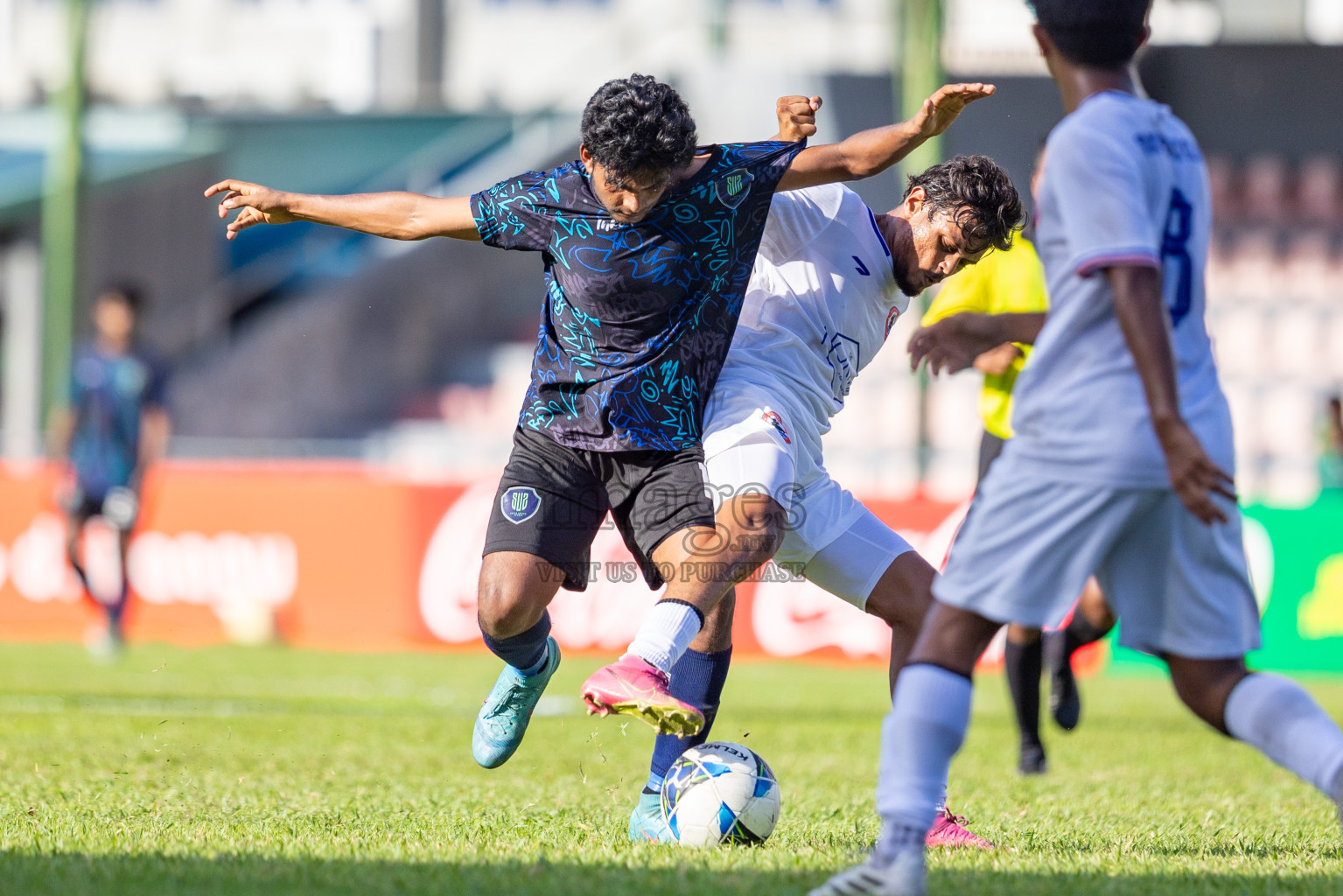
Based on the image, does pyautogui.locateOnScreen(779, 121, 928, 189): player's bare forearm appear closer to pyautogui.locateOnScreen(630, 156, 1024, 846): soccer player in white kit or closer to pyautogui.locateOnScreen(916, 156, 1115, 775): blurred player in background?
pyautogui.locateOnScreen(630, 156, 1024, 846): soccer player in white kit

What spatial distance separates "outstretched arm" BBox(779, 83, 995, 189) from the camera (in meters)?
4.66

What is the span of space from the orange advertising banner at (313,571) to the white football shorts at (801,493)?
7.62 metres

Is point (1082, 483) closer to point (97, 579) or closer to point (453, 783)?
point (453, 783)

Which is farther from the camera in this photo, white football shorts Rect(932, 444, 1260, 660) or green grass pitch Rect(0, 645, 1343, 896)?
green grass pitch Rect(0, 645, 1343, 896)

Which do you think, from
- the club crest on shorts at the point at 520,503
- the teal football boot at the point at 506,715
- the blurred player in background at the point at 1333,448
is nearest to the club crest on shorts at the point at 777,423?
the club crest on shorts at the point at 520,503

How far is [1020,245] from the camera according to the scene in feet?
21.8

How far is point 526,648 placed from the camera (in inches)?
197

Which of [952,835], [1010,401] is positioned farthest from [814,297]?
[1010,401]

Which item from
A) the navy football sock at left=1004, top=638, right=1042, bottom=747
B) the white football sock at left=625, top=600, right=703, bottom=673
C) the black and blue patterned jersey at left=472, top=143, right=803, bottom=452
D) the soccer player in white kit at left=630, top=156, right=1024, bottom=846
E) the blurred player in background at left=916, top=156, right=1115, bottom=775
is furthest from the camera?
the navy football sock at left=1004, top=638, right=1042, bottom=747

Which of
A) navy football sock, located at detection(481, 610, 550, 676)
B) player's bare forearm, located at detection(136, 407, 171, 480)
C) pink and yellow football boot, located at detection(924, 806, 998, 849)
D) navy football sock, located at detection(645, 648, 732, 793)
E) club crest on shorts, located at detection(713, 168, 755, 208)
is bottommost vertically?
player's bare forearm, located at detection(136, 407, 171, 480)

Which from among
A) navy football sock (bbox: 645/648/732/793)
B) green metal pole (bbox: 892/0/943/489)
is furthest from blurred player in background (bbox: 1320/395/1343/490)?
navy football sock (bbox: 645/648/732/793)

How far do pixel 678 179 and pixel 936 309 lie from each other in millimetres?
1790

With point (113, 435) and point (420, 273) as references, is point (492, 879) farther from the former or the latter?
point (420, 273)

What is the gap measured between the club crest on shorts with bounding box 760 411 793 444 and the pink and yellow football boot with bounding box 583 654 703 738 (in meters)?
0.91
